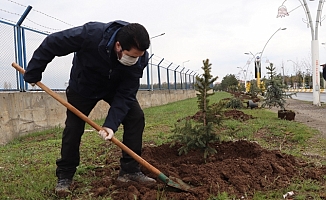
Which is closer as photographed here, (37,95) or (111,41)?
(111,41)

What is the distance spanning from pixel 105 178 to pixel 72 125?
0.70 metres

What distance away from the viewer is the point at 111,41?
2838mm

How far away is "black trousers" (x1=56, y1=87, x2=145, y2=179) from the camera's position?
3342mm

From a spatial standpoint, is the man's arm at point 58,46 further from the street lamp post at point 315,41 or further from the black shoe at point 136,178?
the street lamp post at point 315,41

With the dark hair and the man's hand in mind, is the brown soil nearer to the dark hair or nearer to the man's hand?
the man's hand

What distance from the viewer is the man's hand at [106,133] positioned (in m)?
3.07

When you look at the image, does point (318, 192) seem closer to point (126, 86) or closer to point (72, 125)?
point (126, 86)

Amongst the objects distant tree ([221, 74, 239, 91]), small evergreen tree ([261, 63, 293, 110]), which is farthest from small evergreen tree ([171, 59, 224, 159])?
distant tree ([221, 74, 239, 91])

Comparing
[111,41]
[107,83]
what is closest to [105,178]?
[107,83]

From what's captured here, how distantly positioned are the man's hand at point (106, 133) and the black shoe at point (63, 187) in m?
0.67

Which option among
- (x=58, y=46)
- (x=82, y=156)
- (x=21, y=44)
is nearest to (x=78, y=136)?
(x=58, y=46)

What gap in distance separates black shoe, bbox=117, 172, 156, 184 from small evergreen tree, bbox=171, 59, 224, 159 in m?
0.93

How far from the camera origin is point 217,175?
3486 millimetres

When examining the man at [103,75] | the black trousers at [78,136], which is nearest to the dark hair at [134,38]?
the man at [103,75]
